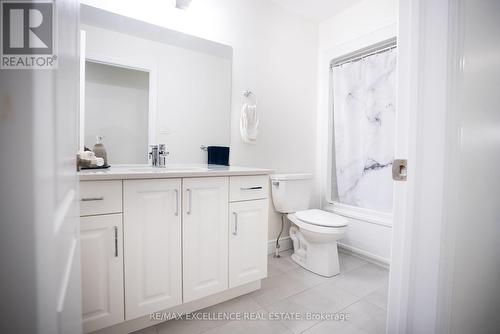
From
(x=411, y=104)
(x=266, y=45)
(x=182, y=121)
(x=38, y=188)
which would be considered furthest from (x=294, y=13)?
(x=38, y=188)

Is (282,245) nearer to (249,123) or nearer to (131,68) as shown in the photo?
(249,123)

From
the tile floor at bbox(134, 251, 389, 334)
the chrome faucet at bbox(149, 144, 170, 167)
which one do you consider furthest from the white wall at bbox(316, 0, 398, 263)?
the chrome faucet at bbox(149, 144, 170, 167)

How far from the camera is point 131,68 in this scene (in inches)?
65.8

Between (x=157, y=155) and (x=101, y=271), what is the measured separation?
86 cm

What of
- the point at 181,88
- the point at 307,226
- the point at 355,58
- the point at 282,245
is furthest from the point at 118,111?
the point at 355,58

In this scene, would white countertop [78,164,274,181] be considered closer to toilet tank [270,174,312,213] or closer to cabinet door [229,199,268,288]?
cabinet door [229,199,268,288]

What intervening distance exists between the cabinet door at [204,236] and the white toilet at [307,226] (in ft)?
2.77

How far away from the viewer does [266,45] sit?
2332mm

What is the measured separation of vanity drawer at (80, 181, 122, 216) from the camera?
111 cm

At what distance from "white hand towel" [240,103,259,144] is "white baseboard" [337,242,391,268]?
153 cm

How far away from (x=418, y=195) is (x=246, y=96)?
1.80 metres

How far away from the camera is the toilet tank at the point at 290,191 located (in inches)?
89.7

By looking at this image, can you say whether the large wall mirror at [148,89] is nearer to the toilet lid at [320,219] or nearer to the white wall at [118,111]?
the white wall at [118,111]

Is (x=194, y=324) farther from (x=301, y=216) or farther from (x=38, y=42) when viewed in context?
(x=38, y=42)
